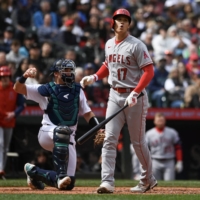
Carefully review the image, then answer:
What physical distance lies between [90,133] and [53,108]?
1.84 feet

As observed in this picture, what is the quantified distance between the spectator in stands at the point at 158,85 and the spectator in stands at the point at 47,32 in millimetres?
2483

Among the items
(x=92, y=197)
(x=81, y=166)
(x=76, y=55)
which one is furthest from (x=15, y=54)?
(x=92, y=197)

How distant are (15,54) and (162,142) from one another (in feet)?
12.1

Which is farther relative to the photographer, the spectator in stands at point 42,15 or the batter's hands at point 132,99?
the spectator in stands at point 42,15

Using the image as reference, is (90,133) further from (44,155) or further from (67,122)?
(44,155)

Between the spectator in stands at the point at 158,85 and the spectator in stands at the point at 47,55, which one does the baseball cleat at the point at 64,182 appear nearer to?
the spectator in stands at the point at 158,85

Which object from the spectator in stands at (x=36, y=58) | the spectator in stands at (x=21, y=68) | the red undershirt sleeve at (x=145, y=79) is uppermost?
the spectator in stands at (x=36, y=58)

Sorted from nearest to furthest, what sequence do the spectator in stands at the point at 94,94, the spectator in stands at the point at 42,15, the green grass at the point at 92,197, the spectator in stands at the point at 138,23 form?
the green grass at the point at 92,197, the spectator in stands at the point at 94,94, the spectator in stands at the point at 42,15, the spectator in stands at the point at 138,23

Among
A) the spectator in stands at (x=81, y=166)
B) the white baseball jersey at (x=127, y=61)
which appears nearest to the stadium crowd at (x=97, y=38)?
the spectator in stands at (x=81, y=166)

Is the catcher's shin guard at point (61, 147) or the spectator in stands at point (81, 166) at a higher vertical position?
the catcher's shin guard at point (61, 147)

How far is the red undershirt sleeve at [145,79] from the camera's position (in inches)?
296

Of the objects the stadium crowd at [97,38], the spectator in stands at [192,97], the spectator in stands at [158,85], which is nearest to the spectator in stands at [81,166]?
the stadium crowd at [97,38]

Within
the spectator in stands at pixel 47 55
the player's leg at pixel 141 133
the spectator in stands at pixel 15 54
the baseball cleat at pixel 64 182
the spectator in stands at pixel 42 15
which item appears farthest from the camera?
the spectator in stands at pixel 42 15

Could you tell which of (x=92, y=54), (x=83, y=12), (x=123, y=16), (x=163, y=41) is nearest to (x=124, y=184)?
(x=123, y=16)
